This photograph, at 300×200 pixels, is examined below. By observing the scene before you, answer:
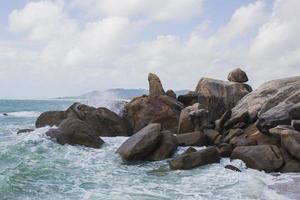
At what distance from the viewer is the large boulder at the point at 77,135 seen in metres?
19.9

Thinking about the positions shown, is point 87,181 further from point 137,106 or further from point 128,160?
point 137,106

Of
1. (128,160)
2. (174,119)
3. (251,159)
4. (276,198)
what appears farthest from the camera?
(174,119)

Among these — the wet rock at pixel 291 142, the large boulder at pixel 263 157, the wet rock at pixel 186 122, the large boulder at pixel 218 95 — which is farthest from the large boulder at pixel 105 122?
the wet rock at pixel 291 142

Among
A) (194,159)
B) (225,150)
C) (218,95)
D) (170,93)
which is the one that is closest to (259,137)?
(225,150)

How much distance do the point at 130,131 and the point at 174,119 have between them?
2.54 m

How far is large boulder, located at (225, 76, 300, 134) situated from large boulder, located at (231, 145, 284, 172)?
2155mm

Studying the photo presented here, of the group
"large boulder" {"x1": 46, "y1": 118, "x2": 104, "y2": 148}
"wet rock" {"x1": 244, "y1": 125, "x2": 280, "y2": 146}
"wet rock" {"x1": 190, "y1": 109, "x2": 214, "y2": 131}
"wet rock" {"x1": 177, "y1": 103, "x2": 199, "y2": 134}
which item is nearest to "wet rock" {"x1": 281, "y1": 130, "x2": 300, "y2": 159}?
"wet rock" {"x1": 244, "y1": 125, "x2": 280, "y2": 146}

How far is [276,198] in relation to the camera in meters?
11.8

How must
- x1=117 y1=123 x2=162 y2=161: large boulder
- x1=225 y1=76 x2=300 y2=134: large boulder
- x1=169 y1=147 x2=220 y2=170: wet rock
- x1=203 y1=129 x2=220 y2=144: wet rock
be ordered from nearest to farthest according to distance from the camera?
x1=169 y1=147 x2=220 y2=170: wet rock → x1=117 y1=123 x2=162 y2=161: large boulder → x1=225 y1=76 x2=300 y2=134: large boulder → x1=203 y1=129 x2=220 y2=144: wet rock

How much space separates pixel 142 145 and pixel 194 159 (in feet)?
7.78

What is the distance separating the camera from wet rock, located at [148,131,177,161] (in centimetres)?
1734

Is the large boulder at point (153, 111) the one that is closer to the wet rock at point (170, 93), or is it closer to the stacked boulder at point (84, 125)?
the stacked boulder at point (84, 125)

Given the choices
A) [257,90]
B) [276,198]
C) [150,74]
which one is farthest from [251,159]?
[150,74]

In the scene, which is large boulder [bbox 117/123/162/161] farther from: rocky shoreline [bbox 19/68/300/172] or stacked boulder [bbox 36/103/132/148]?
stacked boulder [bbox 36/103/132/148]
